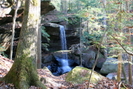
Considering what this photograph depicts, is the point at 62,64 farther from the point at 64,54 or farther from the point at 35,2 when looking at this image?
the point at 35,2

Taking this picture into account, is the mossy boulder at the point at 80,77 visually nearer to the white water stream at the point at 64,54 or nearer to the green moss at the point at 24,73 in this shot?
the green moss at the point at 24,73

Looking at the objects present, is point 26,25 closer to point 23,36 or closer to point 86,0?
point 23,36

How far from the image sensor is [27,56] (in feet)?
11.8

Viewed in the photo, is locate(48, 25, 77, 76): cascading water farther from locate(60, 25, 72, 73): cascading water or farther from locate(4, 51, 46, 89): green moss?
locate(4, 51, 46, 89): green moss

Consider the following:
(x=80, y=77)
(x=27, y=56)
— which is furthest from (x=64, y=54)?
(x=27, y=56)

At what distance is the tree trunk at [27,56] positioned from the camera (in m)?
3.38

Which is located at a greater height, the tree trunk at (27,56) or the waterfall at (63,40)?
the tree trunk at (27,56)

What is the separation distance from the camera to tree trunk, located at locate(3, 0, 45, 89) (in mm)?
3383

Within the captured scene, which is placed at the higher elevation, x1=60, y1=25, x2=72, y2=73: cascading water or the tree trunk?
the tree trunk

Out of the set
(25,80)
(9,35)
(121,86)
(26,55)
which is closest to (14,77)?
(25,80)

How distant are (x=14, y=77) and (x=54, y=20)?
16297 millimetres

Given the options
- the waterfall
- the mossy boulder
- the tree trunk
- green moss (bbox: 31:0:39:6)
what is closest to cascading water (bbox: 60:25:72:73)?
the waterfall

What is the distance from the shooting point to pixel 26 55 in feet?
11.8

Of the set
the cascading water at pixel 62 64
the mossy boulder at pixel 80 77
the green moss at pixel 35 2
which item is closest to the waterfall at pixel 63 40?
the cascading water at pixel 62 64
